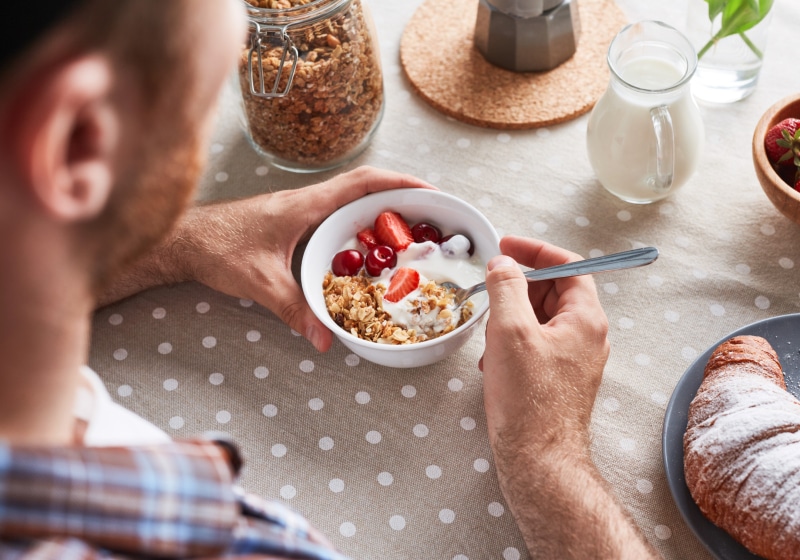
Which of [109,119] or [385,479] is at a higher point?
[109,119]

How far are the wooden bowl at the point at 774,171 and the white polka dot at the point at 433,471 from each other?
1.98 ft

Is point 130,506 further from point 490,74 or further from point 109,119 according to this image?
point 490,74

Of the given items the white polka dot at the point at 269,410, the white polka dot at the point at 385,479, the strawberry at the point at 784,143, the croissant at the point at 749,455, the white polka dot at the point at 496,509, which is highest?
the strawberry at the point at 784,143

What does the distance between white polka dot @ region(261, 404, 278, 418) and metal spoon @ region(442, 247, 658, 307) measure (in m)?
0.28

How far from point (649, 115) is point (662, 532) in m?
0.56

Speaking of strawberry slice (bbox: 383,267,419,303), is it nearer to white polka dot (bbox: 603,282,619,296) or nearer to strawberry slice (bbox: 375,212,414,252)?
strawberry slice (bbox: 375,212,414,252)

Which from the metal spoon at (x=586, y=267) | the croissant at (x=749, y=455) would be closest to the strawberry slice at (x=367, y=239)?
the metal spoon at (x=586, y=267)

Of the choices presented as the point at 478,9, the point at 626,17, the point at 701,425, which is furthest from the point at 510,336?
the point at 626,17

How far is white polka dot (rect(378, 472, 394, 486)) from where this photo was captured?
932 mm

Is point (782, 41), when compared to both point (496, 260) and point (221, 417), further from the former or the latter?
point (221, 417)

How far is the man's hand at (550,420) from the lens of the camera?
827 millimetres

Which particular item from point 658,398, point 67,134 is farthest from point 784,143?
point 67,134

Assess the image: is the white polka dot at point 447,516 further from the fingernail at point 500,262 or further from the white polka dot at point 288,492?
the fingernail at point 500,262

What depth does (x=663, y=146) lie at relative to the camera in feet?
3.54
